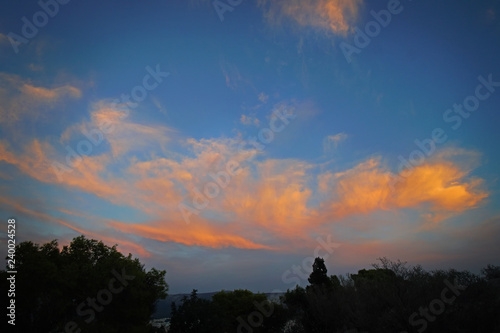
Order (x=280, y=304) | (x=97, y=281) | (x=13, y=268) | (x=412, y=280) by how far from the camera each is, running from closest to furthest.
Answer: (x=412, y=280), (x=13, y=268), (x=97, y=281), (x=280, y=304)

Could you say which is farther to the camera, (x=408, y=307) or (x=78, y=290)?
(x=78, y=290)

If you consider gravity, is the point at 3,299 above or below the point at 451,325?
above

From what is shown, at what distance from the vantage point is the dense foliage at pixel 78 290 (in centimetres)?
2264

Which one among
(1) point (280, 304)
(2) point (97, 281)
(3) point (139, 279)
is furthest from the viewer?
(1) point (280, 304)

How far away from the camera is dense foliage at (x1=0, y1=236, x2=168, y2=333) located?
891 inches

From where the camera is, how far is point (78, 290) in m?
25.9

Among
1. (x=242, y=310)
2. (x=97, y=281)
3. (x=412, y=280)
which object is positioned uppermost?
(x=97, y=281)

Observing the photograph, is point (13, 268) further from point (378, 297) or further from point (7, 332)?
point (378, 297)

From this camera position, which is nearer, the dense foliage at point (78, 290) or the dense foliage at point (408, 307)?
the dense foliage at point (408, 307)

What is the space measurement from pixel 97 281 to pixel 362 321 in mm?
22728

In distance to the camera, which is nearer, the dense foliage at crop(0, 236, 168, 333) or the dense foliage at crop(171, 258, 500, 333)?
the dense foliage at crop(171, 258, 500, 333)

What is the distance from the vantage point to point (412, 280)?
20.7 metres

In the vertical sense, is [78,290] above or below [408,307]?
above

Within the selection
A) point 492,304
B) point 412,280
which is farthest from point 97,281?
point 492,304
